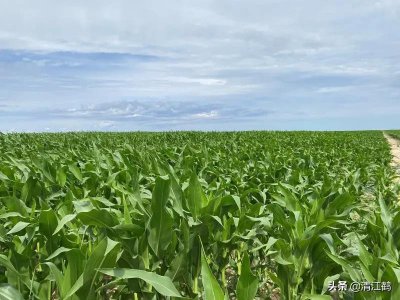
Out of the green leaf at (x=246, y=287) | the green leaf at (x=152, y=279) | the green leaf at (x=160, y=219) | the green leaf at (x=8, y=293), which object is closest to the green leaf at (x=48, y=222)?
the green leaf at (x=160, y=219)

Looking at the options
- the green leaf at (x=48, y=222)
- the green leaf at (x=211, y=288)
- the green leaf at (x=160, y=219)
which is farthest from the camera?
the green leaf at (x=48, y=222)

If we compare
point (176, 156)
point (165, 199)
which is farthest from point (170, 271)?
point (176, 156)

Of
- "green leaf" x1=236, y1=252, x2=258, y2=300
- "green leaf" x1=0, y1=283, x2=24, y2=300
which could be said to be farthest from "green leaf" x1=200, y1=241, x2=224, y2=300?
"green leaf" x1=0, y1=283, x2=24, y2=300

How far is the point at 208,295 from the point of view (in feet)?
5.71

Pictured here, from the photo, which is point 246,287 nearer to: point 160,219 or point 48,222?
point 160,219

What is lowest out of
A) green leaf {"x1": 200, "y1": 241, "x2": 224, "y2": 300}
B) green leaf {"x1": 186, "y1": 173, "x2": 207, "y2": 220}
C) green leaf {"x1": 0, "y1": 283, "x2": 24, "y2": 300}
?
green leaf {"x1": 0, "y1": 283, "x2": 24, "y2": 300}

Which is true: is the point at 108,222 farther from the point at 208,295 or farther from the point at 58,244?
the point at 208,295

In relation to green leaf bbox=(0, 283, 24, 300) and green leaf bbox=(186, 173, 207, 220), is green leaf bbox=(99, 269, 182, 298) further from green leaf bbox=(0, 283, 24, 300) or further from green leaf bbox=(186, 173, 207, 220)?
green leaf bbox=(186, 173, 207, 220)

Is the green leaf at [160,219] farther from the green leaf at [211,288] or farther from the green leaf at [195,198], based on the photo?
the green leaf at [211,288]

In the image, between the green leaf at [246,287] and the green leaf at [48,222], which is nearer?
the green leaf at [246,287]

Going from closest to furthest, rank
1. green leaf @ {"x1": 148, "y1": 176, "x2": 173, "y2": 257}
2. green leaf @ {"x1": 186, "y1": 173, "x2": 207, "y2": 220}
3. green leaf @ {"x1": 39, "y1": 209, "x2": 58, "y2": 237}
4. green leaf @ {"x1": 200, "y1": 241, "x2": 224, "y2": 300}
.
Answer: green leaf @ {"x1": 200, "y1": 241, "x2": 224, "y2": 300} < green leaf @ {"x1": 148, "y1": 176, "x2": 173, "y2": 257} < green leaf @ {"x1": 39, "y1": 209, "x2": 58, "y2": 237} < green leaf @ {"x1": 186, "y1": 173, "x2": 207, "y2": 220}

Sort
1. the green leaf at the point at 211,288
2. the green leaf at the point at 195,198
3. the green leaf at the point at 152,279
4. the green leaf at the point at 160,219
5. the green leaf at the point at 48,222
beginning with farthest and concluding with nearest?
the green leaf at the point at 195,198
the green leaf at the point at 48,222
the green leaf at the point at 160,219
the green leaf at the point at 152,279
the green leaf at the point at 211,288

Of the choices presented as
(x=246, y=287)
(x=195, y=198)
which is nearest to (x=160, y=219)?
(x=195, y=198)

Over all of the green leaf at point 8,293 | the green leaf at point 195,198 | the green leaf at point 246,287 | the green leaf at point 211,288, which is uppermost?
the green leaf at point 195,198
